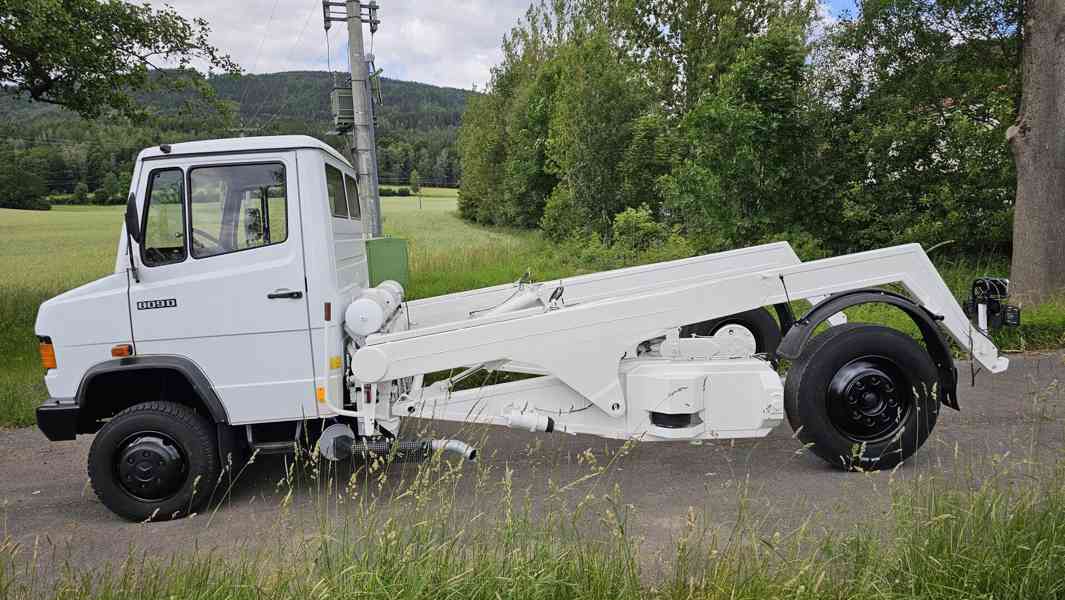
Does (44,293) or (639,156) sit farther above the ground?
Result: (639,156)

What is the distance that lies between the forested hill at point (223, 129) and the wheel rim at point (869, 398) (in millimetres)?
Result: 6447

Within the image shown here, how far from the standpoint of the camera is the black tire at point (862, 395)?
15.8 ft

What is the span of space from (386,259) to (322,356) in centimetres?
203

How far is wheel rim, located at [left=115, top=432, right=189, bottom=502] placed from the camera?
15.1 ft

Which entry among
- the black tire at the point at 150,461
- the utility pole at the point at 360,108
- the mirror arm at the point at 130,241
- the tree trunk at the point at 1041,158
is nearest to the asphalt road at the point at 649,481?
the black tire at the point at 150,461

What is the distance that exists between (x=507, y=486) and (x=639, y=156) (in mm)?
17489

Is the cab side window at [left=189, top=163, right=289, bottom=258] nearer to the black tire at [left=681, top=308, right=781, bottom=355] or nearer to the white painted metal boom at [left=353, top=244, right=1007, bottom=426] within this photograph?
the white painted metal boom at [left=353, top=244, right=1007, bottom=426]

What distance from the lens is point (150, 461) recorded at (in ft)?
15.1

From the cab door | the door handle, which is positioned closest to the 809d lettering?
the cab door

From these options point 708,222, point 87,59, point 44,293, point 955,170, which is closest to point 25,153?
point 44,293

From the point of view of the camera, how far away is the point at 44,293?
12.8 m

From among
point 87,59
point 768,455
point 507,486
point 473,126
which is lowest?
point 768,455

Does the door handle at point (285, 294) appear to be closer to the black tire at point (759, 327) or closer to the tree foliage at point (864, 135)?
the black tire at point (759, 327)

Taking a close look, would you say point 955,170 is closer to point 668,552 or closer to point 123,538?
point 668,552
